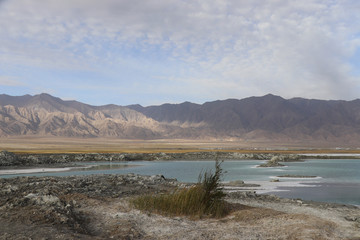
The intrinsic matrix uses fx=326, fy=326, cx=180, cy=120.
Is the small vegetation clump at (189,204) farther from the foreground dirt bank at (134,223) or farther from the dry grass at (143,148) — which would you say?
the dry grass at (143,148)

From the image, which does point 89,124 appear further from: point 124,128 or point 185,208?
point 185,208

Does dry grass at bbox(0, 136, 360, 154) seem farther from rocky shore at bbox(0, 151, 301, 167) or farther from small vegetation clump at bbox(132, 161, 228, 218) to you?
small vegetation clump at bbox(132, 161, 228, 218)

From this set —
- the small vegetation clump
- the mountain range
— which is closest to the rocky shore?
the small vegetation clump

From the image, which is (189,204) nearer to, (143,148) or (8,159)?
(8,159)

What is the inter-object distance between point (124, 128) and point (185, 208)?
169265 mm

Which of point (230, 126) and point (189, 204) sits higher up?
point (230, 126)

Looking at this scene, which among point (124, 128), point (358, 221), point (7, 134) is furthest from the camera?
point (124, 128)

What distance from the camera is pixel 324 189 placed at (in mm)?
19547

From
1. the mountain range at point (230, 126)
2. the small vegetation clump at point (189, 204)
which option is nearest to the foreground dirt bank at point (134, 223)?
the small vegetation clump at point (189, 204)

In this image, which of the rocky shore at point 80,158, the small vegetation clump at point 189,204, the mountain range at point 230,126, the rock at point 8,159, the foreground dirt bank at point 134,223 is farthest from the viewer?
the mountain range at point 230,126

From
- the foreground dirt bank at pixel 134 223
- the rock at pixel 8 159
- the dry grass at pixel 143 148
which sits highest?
the foreground dirt bank at pixel 134 223

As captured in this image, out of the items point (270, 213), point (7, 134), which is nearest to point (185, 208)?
point (270, 213)

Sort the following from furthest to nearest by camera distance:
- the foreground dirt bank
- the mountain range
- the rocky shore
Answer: the mountain range → the rocky shore → the foreground dirt bank

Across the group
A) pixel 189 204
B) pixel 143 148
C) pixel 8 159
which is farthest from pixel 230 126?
pixel 189 204
